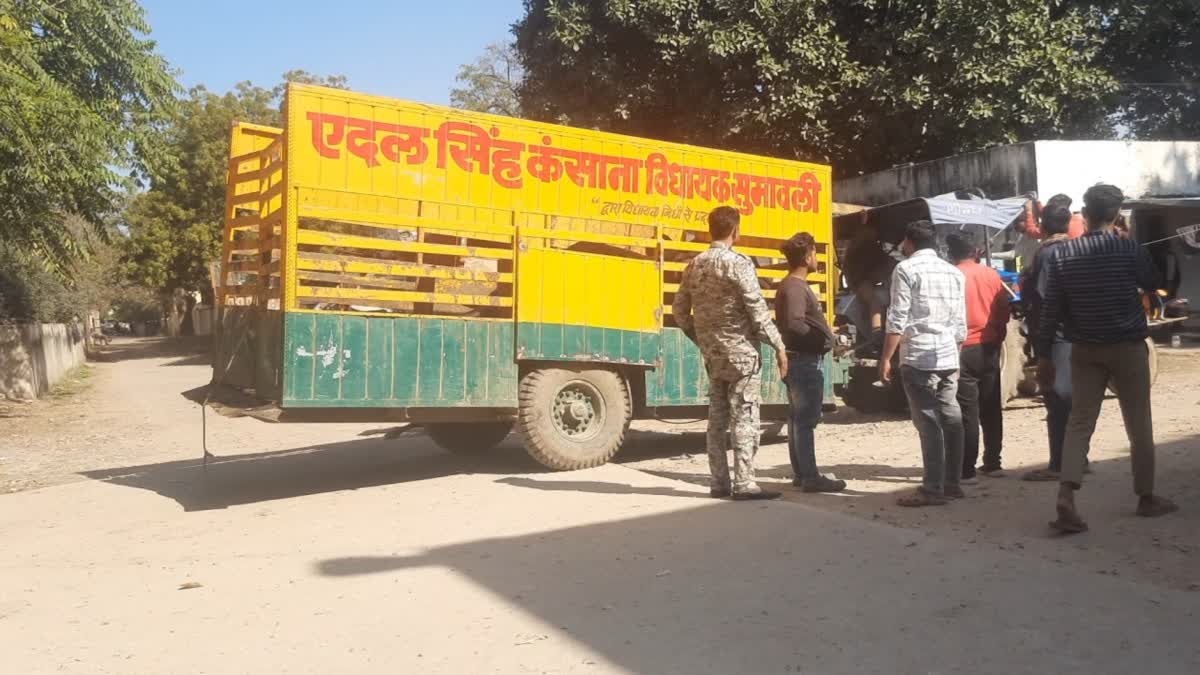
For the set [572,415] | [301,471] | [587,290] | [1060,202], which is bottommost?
[301,471]

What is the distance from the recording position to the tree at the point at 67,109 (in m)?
11.6

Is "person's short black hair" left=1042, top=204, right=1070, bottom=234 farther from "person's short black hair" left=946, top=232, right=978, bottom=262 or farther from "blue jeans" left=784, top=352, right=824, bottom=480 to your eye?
"blue jeans" left=784, top=352, right=824, bottom=480

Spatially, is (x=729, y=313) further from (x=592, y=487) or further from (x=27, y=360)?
(x=27, y=360)

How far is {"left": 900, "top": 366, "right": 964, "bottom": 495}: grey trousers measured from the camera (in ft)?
19.5

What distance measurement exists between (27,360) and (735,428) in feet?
56.0

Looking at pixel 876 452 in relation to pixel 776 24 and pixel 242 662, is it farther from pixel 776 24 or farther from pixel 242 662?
pixel 776 24

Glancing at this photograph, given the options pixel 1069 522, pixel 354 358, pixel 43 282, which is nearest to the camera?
pixel 1069 522

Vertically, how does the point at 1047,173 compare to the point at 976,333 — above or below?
above

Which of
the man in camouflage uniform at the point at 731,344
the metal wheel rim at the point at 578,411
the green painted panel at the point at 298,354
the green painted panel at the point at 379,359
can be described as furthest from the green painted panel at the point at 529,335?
the man in camouflage uniform at the point at 731,344

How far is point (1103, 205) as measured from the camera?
16.8ft

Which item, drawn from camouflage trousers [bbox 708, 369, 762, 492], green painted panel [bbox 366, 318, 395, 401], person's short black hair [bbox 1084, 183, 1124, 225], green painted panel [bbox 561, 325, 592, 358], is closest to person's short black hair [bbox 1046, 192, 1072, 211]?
person's short black hair [bbox 1084, 183, 1124, 225]

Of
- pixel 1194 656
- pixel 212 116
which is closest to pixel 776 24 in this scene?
pixel 1194 656

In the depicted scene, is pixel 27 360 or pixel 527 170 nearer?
pixel 527 170

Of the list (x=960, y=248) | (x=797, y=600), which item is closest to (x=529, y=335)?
(x=960, y=248)
